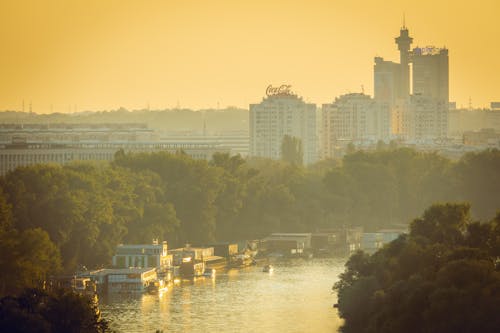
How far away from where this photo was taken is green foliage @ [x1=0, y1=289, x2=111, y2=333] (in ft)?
93.2

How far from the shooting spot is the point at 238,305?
3678 centimetres

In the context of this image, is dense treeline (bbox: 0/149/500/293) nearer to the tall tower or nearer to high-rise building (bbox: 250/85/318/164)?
high-rise building (bbox: 250/85/318/164)

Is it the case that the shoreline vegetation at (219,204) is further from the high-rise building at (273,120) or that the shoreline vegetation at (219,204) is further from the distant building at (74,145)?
the high-rise building at (273,120)

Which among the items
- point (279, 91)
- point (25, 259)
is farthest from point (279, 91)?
point (25, 259)

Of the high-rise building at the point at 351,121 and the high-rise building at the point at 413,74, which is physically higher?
the high-rise building at the point at 413,74

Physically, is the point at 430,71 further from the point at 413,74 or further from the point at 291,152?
the point at 291,152

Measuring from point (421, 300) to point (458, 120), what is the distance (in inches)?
4365

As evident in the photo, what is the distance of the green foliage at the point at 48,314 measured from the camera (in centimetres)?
2842

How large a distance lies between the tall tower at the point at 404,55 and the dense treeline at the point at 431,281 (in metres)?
88.0

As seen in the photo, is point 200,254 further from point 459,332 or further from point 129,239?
point 459,332

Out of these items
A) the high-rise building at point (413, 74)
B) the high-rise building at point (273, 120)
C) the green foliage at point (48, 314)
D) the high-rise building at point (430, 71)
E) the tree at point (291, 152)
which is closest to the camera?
the green foliage at point (48, 314)

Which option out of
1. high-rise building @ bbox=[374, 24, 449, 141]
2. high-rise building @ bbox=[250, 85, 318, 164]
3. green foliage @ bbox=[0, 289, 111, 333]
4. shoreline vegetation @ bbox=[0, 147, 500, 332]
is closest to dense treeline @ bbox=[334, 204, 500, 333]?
shoreline vegetation @ bbox=[0, 147, 500, 332]

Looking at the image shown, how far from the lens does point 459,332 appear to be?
27.3 meters

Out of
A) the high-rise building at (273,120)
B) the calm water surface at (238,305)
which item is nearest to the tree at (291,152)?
the high-rise building at (273,120)
